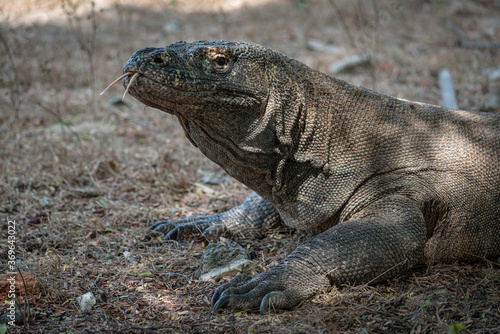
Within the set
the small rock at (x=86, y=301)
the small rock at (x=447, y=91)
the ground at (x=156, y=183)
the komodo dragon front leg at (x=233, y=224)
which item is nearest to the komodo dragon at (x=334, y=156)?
the ground at (x=156, y=183)

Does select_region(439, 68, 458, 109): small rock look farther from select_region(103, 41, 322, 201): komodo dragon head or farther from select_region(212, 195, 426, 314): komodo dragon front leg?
select_region(103, 41, 322, 201): komodo dragon head

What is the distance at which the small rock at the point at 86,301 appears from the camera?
3061 millimetres

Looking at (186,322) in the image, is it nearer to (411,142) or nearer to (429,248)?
(429,248)

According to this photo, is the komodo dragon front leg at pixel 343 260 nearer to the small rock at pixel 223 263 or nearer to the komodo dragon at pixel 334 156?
the komodo dragon at pixel 334 156

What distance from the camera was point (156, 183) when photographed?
5336mm

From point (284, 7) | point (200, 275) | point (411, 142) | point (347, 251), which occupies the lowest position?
point (200, 275)

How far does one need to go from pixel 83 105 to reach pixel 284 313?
19.9 feet

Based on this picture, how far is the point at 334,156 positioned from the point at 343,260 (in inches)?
32.3

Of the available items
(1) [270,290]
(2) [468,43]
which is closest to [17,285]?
(1) [270,290]

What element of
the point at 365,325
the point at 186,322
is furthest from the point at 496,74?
the point at 186,322

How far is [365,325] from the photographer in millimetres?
2801

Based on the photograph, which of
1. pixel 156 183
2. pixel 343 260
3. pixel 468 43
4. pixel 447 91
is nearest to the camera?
pixel 343 260

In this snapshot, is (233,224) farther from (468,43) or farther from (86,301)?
(468,43)

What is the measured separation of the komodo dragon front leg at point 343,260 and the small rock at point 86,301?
31.4 inches
